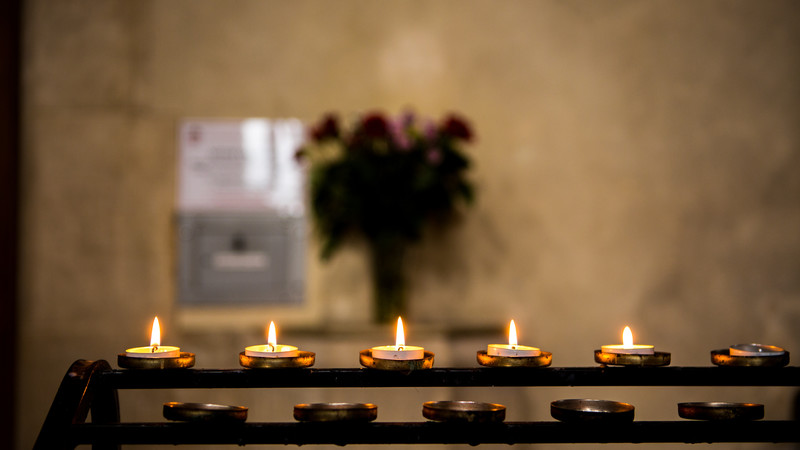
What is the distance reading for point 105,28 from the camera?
2.80 metres

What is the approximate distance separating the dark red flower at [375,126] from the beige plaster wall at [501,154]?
424mm

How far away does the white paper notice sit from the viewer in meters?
2.79

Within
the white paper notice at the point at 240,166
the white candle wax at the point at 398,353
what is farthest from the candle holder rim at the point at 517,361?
the white paper notice at the point at 240,166

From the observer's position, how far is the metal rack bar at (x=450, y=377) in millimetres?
989

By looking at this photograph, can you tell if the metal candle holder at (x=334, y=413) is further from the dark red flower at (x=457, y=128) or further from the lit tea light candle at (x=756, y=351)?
the dark red flower at (x=457, y=128)

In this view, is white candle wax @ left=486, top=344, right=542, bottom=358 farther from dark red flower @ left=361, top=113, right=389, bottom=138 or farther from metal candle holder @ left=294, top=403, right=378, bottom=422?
dark red flower @ left=361, top=113, right=389, bottom=138

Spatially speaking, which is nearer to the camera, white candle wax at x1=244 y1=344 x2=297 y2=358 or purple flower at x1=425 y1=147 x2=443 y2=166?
white candle wax at x1=244 y1=344 x2=297 y2=358

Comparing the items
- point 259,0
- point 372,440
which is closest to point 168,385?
point 372,440

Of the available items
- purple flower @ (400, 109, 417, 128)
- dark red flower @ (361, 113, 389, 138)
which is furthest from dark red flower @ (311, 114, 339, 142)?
purple flower @ (400, 109, 417, 128)

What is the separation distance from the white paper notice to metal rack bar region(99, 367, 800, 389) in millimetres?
1843

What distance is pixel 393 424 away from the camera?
931 mm

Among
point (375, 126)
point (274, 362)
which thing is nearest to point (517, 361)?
point (274, 362)

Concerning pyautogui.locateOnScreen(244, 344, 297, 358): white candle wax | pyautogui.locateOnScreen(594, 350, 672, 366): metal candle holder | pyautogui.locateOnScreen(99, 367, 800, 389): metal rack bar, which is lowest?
pyautogui.locateOnScreen(99, 367, 800, 389): metal rack bar

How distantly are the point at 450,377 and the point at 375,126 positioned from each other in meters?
1.54
